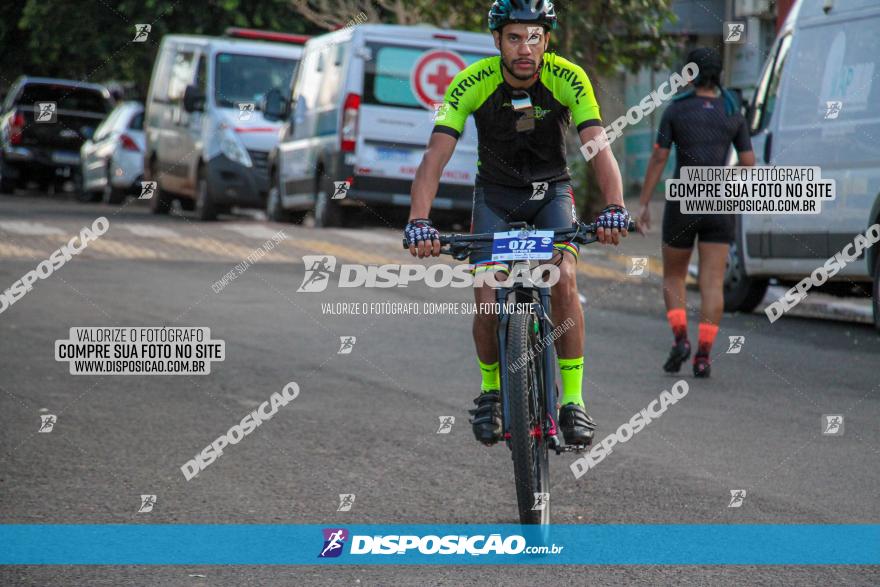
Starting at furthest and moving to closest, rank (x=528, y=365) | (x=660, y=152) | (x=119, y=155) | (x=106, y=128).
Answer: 1. (x=106, y=128)
2. (x=119, y=155)
3. (x=660, y=152)
4. (x=528, y=365)

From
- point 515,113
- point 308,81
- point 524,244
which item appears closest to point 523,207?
point 515,113

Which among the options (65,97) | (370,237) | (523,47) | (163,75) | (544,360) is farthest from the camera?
(65,97)

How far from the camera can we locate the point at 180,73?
25.2 meters

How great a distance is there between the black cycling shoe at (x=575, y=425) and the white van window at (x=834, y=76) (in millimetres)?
6968

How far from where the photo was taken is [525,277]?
604cm

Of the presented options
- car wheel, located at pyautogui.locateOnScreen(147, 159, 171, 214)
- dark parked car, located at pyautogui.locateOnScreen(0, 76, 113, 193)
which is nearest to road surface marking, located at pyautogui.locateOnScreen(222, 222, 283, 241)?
car wheel, located at pyautogui.locateOnScreen(147, 159, 171, 214)

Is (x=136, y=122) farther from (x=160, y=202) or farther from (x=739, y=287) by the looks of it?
(x=739, y=287)

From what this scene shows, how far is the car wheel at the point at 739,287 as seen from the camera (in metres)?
14.7

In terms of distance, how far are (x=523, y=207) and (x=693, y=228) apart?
4.13m

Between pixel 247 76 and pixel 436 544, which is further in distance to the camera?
pixel 247 76

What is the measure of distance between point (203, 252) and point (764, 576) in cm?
1293

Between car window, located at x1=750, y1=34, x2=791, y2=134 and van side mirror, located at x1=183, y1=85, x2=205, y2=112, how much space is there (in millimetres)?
9955

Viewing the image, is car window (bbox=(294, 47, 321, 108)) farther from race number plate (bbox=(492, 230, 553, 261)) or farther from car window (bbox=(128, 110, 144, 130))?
race number plate (bbox=(492, 230, 553, 261))

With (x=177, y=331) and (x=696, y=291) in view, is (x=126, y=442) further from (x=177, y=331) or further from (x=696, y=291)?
(x=696, y=291)
